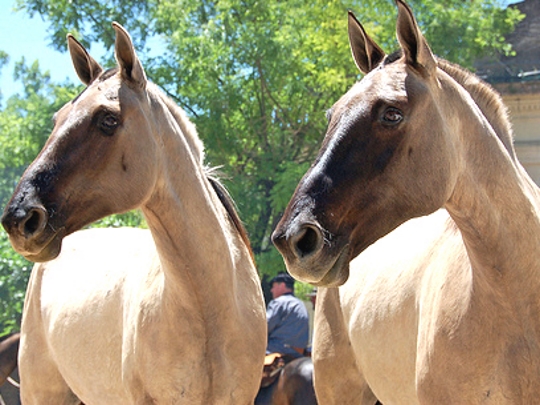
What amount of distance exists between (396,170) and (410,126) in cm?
18

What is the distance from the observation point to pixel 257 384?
4449 millimetres

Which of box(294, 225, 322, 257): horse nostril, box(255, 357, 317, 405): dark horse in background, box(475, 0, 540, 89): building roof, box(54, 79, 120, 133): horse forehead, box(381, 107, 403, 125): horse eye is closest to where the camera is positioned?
box(294, 225, 322, 257): horse nostril

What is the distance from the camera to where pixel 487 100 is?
3615 millimetres

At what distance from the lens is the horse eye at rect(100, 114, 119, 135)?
3.99m

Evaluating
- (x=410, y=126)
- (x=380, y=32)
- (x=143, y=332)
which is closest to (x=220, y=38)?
(x=380, y=32)

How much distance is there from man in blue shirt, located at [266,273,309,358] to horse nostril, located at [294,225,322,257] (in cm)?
682

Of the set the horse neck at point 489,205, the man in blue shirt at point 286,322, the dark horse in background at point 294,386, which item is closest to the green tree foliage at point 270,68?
the man in blue shirt at point 286,322

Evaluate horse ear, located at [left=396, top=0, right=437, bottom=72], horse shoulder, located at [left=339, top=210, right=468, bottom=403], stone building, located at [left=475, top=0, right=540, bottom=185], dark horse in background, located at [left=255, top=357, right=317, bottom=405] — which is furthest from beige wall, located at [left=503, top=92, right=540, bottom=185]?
horse ear, located at [left=396, top=0, right=437, bottom=72]

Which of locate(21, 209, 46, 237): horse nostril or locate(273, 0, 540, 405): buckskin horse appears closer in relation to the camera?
locate(273, 0, 540, 405): buckskin horse

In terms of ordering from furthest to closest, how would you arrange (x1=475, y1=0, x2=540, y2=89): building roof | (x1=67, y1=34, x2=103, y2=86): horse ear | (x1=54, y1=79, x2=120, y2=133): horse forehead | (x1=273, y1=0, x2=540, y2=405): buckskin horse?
(x1=475, y1=0, x2=540, y2=89): building roof, (x1=67, y1=34, x2=103, y2=86): horse ear, (x1=54, y1=79, x2=120, y2=133): horse forehead, (x1=273, y1=0, x2=540, y2=405): buckskin horse

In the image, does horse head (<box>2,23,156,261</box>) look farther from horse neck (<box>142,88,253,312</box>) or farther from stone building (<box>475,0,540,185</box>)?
stone building (<box>475,0,540,185</box>)

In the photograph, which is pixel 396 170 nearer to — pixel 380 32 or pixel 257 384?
pixel 257 384

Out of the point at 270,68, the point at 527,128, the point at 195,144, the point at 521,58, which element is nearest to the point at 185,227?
the point at 195,144

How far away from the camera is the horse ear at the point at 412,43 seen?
10.4 feet
